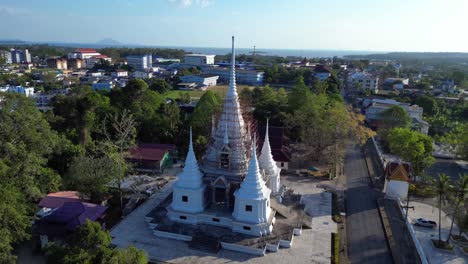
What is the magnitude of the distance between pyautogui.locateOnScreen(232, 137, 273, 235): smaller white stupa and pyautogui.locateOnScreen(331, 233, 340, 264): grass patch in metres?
4.83

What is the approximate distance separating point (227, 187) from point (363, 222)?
1215 centimetres

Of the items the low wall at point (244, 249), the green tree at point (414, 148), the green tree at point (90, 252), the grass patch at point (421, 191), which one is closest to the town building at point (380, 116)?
the green tree at point (414, 148)

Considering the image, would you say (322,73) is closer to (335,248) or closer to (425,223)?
(425,223)

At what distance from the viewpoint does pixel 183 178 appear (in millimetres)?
27078

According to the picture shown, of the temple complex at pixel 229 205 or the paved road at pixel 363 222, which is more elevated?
the temple complex at pixel 229 205

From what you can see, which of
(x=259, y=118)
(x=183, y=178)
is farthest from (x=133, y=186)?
(x=259, y=118)

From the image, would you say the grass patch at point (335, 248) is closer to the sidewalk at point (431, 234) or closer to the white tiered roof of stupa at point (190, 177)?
the sidewalk at point (431, 234)

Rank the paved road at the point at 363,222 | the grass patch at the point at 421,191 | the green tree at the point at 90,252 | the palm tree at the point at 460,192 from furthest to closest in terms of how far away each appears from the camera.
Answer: the grass patch at the point at 421,191 → the paved road at the point at 363,222 → the palm tree at the point at 460,192 → the green tree at the point at 90,252

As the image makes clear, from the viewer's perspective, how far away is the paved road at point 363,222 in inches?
980

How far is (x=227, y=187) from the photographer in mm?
27453

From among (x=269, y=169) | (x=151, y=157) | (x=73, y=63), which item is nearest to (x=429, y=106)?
(x=269, y=169)

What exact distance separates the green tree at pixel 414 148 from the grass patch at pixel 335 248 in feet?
50.5

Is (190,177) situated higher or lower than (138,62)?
lower

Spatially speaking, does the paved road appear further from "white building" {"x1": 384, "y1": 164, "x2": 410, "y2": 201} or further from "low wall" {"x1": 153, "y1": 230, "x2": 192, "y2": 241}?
"low wall" {"x1": 153, "y1": 230, "x2": 192, "y2": 241}
